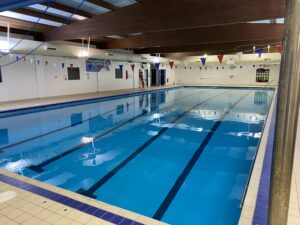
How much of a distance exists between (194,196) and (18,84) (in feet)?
26.9

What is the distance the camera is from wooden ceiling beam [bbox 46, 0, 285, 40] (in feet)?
11.5

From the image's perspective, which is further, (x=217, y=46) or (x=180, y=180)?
(x=217, y=46)

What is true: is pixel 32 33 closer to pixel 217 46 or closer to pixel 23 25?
pixel 23 25

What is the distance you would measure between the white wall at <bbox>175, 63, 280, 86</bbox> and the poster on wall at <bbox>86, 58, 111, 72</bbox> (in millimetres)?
8700

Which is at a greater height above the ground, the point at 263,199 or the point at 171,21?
the point at 171,21

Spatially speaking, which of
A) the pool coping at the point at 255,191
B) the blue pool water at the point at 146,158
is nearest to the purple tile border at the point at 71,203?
the blue pool water at the point at 146,158

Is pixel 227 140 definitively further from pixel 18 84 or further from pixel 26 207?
pixel 18 84

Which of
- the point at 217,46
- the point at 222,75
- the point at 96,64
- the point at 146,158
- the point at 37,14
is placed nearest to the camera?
the point at 146,158

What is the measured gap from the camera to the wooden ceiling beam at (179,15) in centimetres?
351

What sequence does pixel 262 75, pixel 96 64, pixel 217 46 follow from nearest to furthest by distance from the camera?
pixel 217 46 → pixel 96 64 → pixel 262 75

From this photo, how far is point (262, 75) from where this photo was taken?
17.0 metres

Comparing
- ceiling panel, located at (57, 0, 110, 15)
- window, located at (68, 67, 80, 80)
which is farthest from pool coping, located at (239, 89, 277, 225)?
window, located at (68, 67, 80, 80)

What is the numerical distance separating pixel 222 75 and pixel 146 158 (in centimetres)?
1604

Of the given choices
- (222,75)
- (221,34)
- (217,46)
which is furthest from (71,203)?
(222,75)
